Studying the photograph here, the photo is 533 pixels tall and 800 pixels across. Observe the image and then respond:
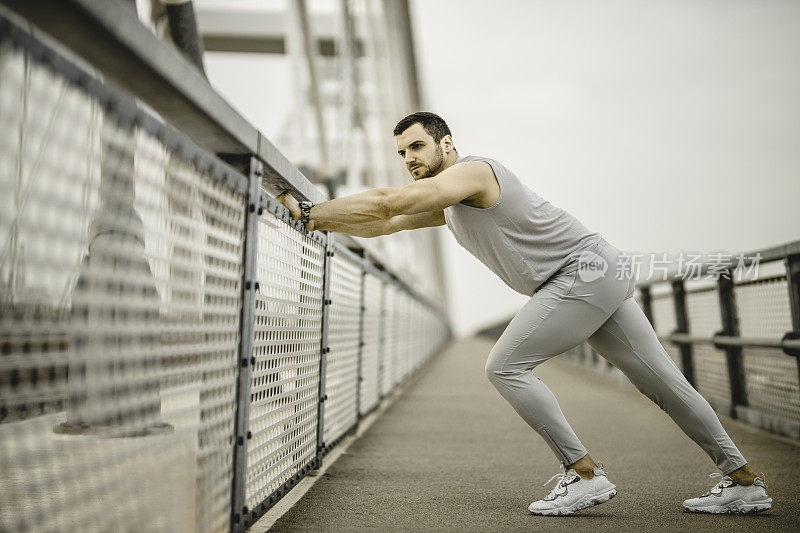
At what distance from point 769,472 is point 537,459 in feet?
3.95

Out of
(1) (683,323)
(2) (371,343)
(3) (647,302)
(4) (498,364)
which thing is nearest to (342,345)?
(2) (371,343)

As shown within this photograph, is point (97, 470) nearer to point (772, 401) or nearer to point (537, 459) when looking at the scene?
point (537, 459)

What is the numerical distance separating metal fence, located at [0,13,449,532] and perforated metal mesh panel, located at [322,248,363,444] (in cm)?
107

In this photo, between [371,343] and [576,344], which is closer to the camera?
[576,344]

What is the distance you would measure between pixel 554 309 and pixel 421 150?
2.83 ft

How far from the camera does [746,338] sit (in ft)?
18.2

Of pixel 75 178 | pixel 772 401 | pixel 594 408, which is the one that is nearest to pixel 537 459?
pixel 772 401

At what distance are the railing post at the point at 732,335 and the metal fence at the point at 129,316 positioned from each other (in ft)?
14.0

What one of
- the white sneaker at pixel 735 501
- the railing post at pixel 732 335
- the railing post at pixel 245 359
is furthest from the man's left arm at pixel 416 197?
the railing post at pixel 732 335

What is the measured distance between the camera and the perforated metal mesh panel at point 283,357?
2.56 metres

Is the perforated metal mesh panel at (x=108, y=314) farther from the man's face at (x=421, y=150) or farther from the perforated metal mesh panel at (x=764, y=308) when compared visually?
the perforated metal mesh panel at (x=764, y=308)

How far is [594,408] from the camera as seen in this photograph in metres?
6.84

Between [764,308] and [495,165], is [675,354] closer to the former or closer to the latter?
[764,308]

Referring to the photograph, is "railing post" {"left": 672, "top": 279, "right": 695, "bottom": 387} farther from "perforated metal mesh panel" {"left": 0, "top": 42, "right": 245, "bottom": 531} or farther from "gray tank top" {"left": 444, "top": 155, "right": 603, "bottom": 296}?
"perforated metal mesh panel" {"left": 0, "top": 42, "right": 245, "bottom": 531}
